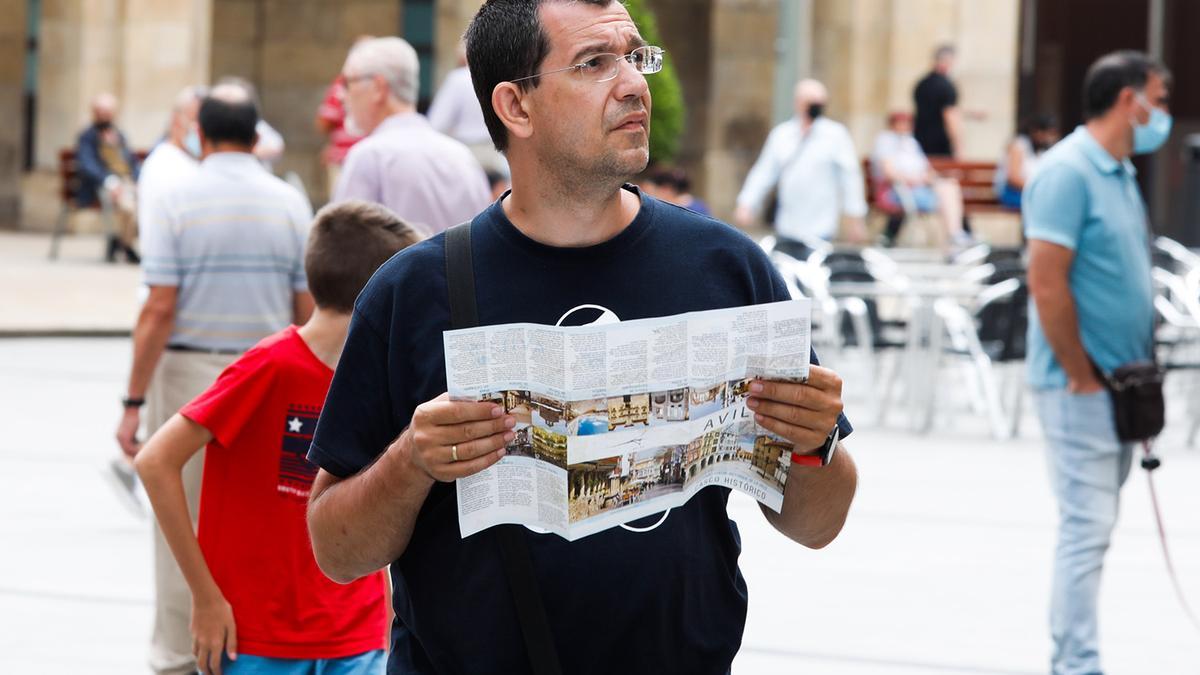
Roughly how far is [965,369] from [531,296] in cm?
→ 1174

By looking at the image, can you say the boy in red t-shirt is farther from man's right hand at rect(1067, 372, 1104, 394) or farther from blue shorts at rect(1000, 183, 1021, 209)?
blue shorts at rect(1000, 183, 1021, 209)

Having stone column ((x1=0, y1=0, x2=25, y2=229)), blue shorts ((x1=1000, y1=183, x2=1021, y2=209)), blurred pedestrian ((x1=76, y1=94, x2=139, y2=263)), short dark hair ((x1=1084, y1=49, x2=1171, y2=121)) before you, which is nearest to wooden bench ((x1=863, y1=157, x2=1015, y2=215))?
blue shorts ((x1=1000, y1=183, x2=1021, y2=209))

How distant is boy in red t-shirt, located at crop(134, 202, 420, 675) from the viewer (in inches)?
174

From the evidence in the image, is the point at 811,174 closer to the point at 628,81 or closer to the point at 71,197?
the point at 71,197

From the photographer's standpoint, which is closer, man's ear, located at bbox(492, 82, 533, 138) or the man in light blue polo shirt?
man's ear, located at bbox(492, 82, 533, 138)

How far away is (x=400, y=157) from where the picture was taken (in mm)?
7082

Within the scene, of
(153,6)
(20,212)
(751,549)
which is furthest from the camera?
(20,212)

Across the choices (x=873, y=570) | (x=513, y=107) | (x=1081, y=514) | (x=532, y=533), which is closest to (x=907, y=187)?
(x=873, y=570)

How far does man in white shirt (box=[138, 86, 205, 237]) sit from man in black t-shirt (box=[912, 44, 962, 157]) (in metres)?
12.4

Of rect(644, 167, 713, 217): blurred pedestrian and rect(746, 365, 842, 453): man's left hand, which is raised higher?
rect(644, 167, 713, 217): blurred pedestrian

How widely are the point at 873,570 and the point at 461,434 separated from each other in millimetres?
6020

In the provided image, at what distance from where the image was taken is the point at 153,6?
2425 centimetres

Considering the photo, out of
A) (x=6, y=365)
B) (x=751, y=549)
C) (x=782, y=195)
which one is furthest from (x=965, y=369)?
(x=6, y=365)

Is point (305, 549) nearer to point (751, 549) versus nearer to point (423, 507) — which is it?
point (423, 507)
